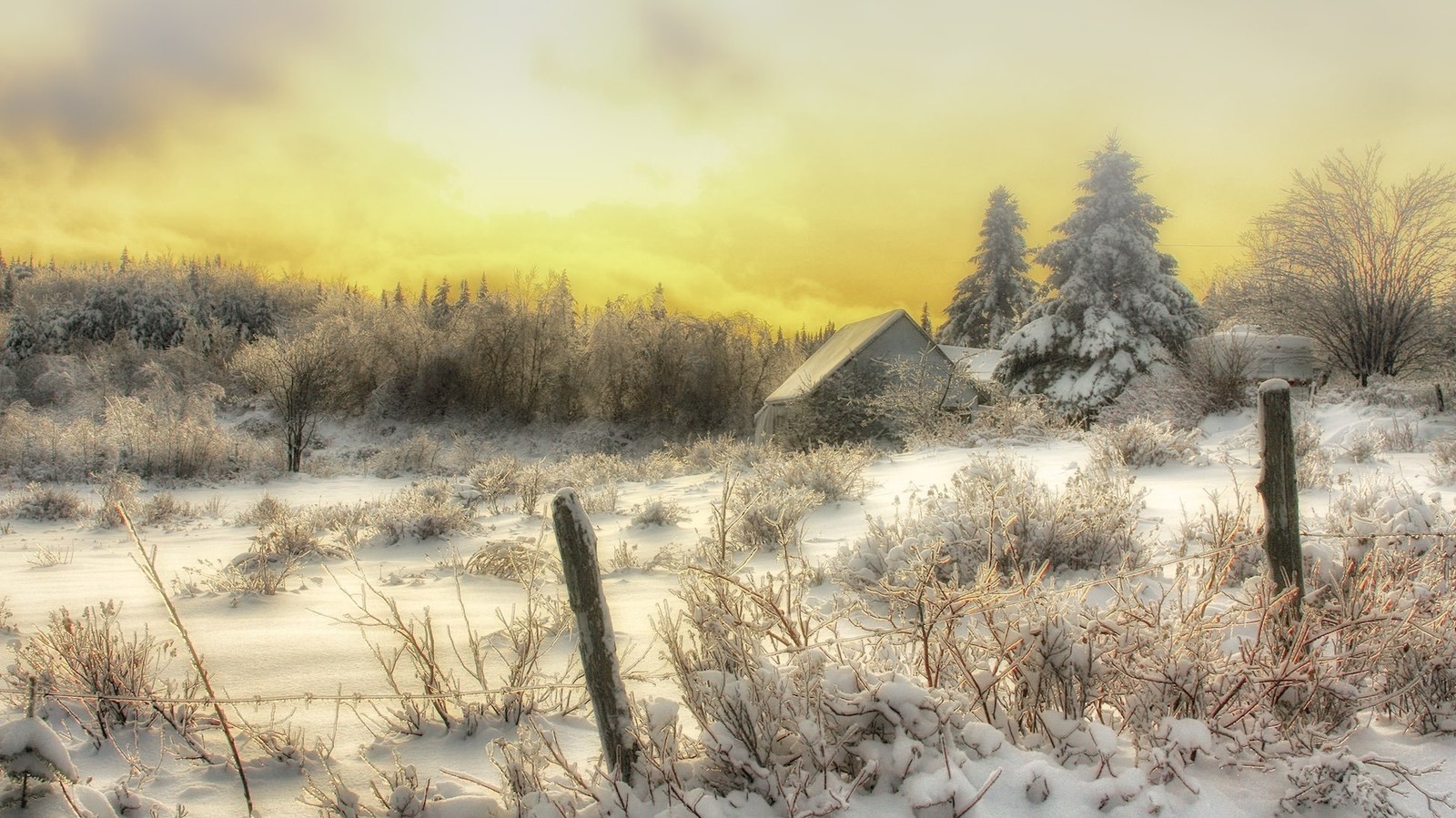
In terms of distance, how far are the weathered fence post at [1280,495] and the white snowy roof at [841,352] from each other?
55.7ft

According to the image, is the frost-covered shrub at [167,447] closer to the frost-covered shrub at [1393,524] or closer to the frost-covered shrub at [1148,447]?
the frost-covered shrub at [1148,447]

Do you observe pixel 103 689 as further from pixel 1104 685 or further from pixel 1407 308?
pixel 1407 308

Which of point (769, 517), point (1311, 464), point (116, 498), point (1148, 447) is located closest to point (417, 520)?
Result: point (769, 517)

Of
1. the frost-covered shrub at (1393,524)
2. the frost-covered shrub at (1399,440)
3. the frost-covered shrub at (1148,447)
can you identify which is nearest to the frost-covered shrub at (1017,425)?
the frost-covered shrub at (1148,447)

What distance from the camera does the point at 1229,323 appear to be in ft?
66.8

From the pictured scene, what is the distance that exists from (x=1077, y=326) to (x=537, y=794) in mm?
22551

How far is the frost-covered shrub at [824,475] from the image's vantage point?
8.15m

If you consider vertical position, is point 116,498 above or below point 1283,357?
below

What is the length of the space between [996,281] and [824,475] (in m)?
36.1

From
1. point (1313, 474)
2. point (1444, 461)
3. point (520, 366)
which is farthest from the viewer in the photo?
point (520, 366)

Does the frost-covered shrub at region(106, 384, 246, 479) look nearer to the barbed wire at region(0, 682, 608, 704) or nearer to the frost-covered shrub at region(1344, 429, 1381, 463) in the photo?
the barbed wire at region(0, 682, 608, 704)

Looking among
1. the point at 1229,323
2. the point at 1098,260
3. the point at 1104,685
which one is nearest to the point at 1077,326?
the point at 1098,260

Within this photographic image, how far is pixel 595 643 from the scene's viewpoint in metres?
2.25

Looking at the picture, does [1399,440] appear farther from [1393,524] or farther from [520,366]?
[520,366]
